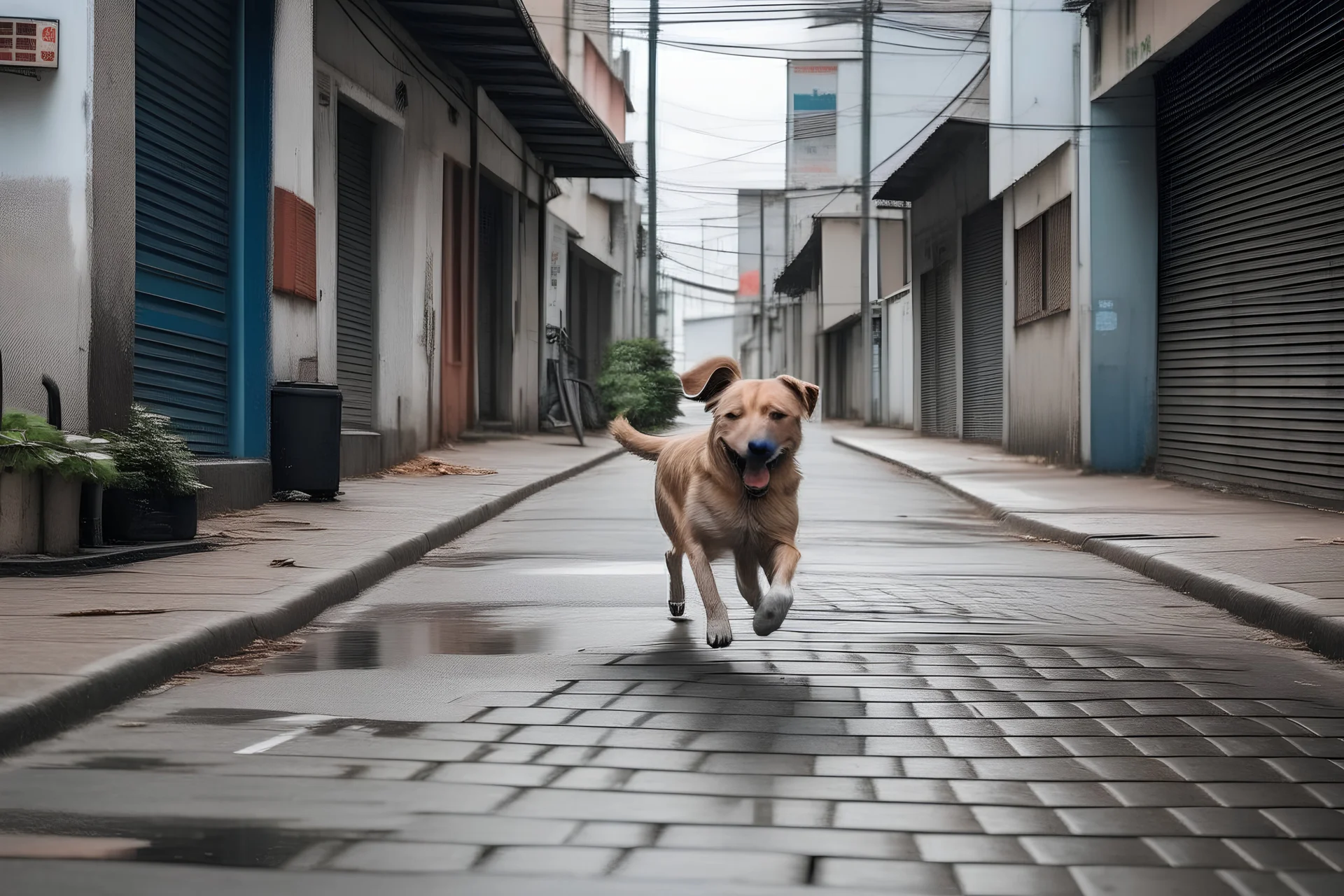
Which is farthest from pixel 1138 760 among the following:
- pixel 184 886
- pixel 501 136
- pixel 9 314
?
pixel 501 136

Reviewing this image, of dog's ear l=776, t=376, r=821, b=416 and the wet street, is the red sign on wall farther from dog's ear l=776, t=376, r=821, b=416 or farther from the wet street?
dog's ear l=776, t=376, r=821, b=416

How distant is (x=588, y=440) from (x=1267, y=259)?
55.6 ft

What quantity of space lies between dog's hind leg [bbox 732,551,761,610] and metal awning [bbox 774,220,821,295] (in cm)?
4717

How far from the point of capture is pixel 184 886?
10.5 feet

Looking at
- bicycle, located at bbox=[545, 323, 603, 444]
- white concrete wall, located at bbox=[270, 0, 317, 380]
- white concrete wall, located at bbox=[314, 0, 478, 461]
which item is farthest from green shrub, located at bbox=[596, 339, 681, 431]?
→ white concrete wall, located at bbox=[270, 0, 317, 380]

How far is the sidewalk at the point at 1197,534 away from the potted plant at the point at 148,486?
6048mm

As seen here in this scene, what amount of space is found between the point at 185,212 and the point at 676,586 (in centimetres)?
651

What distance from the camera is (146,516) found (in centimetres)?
932

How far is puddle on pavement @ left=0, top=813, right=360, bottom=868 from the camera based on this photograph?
3.39 meters

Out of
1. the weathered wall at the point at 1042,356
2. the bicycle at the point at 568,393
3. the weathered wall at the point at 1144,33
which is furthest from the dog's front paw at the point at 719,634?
the bicycle at the point at 568,393

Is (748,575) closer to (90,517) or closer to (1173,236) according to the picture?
(90,517)

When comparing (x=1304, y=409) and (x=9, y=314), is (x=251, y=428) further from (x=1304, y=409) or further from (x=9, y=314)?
(x=1304, y=409)

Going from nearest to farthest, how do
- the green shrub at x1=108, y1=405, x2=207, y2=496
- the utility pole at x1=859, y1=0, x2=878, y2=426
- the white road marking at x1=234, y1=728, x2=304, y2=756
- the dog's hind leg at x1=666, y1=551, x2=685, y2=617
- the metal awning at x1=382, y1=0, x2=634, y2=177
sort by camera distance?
1. the white road marking at x1=234, y1=728, x2=304, y2=756
2. the dog's hind leg at x1=666, y1=551, x2=685, y2=617
3. the green shrub at x1=108, y1=405, x2=207, y2=496
4. the metal awning at x1=382, y1=0, x2=634, y2=177
5. the utility pole at x1=859, y1=0, x2=878, y2=426

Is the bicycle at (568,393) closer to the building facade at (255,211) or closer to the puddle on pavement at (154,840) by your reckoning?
the building facade at (255,211)
